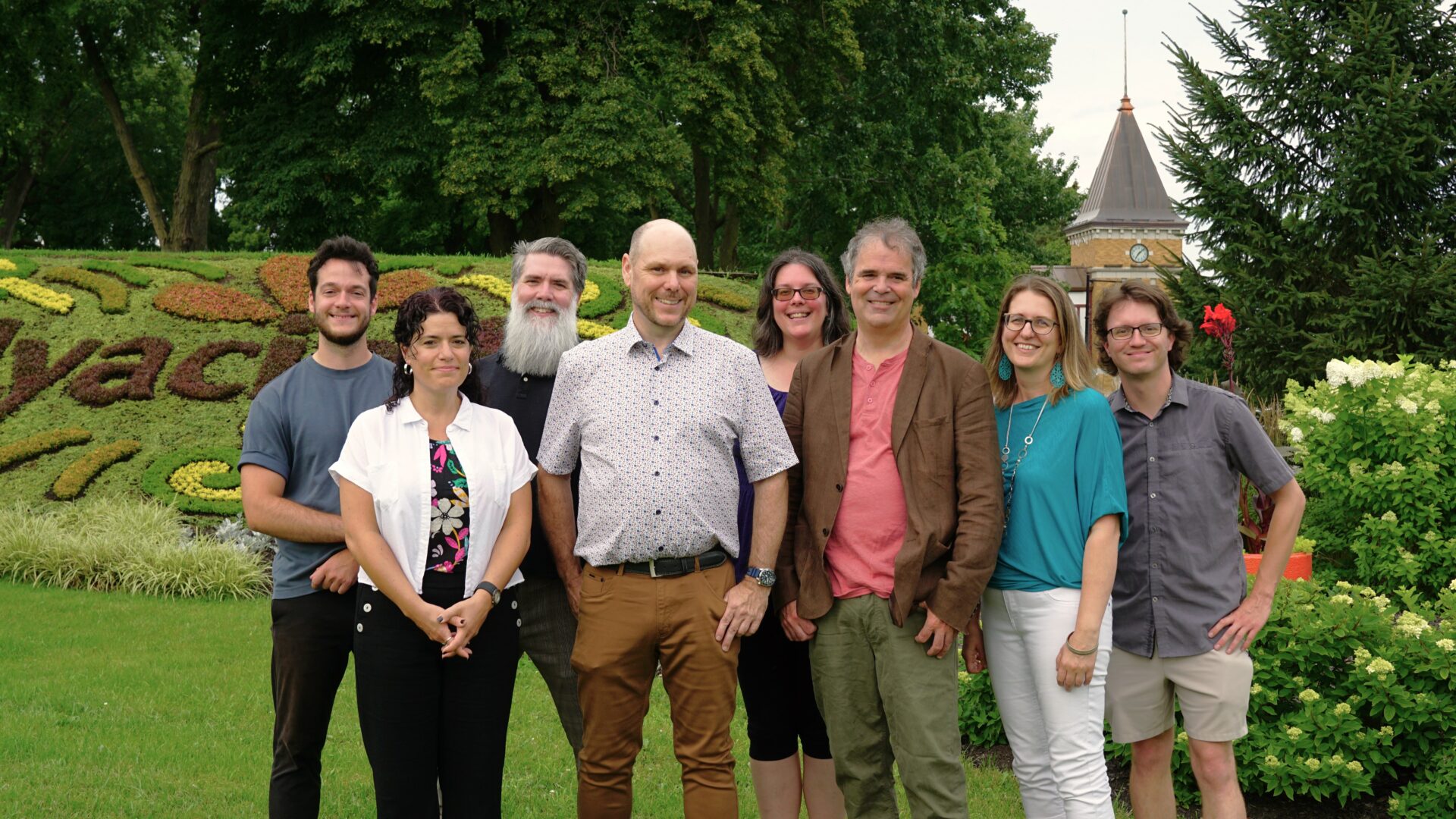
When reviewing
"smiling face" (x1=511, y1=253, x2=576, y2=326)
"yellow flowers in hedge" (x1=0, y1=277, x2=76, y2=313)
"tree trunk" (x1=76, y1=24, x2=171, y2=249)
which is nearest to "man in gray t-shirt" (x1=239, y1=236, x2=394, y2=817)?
"smiling face" (x1=511, y1=253, x2=576, y2=326)

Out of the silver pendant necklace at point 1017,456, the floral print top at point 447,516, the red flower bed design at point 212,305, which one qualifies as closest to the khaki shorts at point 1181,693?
the silver pendant necklace at point 1017,456

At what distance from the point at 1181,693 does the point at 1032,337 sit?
52.8 inches

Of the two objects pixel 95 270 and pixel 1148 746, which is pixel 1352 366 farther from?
pixel 95 270

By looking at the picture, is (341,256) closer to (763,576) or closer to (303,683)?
(303,683)

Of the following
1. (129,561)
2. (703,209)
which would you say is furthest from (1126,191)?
(129,561)

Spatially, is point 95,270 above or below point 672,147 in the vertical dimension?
below

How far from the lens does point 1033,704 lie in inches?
129

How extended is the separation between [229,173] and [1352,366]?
21116mm

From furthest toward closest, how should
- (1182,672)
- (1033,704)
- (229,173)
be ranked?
(229,173) → (1182,672) → (1033,704)

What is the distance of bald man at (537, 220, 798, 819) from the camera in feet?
10.7

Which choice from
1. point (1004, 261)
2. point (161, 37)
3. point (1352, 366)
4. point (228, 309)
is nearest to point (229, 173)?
point (161, 37)

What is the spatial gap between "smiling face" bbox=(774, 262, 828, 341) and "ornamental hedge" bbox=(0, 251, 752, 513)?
7128 mm

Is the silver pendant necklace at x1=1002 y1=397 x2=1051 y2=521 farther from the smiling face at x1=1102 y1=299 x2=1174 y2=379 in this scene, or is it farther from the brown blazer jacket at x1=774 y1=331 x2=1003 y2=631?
the smiling face at x1=1102 y1=299 x2=1174 y2=379

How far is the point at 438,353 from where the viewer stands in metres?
3.20
